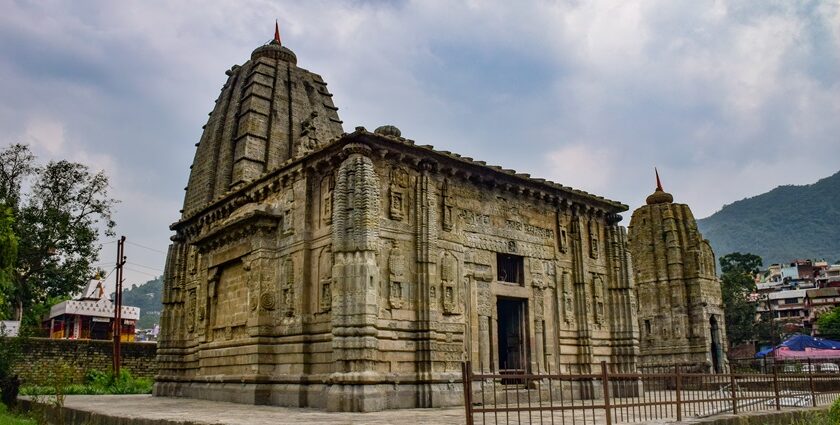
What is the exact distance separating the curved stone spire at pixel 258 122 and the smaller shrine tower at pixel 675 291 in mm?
18702

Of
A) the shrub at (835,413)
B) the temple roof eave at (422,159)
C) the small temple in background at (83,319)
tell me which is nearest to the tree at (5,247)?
the temple roof eave at (422,159)

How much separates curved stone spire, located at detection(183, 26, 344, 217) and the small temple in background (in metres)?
23.7

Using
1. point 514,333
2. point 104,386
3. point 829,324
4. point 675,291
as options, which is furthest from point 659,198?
point 829,324

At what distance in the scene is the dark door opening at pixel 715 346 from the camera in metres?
33.5

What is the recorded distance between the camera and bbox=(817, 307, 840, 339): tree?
60406mm

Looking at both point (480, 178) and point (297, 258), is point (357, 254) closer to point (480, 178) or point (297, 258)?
point (297, 258)

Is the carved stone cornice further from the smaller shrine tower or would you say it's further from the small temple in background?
the small temple in background

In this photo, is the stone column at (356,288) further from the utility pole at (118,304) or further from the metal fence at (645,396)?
the utility pole at (118,304)

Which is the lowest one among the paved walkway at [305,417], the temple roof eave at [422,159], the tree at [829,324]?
the paved walkway at [305,417]

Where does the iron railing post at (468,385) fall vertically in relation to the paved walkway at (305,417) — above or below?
above

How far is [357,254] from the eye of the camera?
47.6ft

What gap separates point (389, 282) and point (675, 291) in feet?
79.1

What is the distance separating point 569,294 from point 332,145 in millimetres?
8927

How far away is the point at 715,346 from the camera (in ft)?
111
